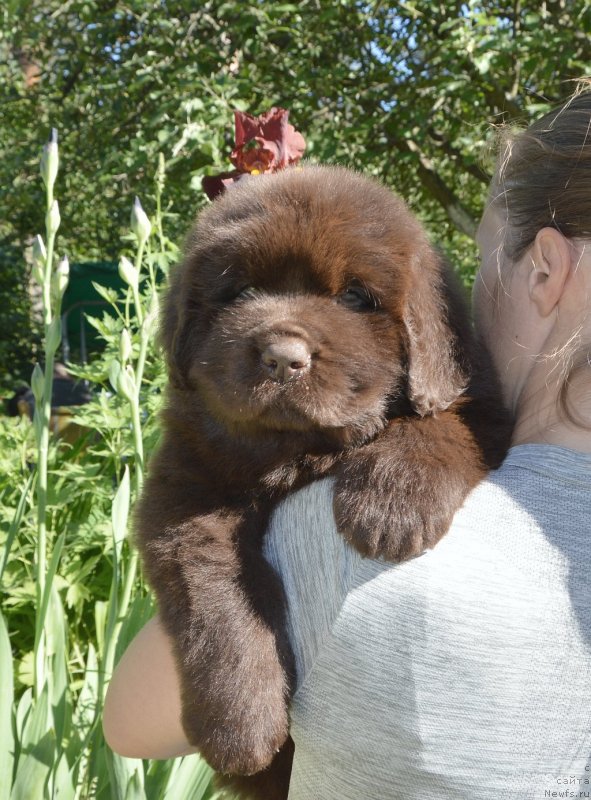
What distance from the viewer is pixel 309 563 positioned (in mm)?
1553

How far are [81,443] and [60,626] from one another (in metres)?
2.38

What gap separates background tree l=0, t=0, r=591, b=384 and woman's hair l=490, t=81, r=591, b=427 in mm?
3608

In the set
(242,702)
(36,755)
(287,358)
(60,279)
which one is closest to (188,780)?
(36,755)

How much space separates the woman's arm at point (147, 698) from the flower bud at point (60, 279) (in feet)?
3.18

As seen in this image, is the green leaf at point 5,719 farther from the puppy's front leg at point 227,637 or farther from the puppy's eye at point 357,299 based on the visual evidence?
the puppy's eye at point 357,299

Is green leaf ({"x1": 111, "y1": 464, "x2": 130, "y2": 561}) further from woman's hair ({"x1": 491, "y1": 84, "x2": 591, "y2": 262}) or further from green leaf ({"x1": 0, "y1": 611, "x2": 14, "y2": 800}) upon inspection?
woman's hair ({"x1": 491, "y1": 84, "x2": 591, "y2": 262})

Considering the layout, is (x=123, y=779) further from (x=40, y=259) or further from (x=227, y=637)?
(x=40, y=259)

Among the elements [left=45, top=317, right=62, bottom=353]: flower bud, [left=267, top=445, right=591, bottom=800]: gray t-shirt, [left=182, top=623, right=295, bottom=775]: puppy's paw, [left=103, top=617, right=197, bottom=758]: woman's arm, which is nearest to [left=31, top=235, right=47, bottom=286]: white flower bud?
[left=45, top=317, right=62, bottom=353]: flower bud

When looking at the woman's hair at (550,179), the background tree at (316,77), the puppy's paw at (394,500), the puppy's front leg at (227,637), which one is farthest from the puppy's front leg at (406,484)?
the background tree at (316,77)

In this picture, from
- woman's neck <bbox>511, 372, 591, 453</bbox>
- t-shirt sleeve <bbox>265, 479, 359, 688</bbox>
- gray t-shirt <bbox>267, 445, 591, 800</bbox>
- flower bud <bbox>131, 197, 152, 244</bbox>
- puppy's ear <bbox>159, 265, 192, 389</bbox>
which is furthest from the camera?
flower bud <bbox>131, 197, 152, 244</bbox>

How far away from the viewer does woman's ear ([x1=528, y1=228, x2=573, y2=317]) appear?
5.81 feet

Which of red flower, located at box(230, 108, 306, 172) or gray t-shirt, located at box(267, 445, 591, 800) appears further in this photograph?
red flower, located at box(230, 108, 306, 172)

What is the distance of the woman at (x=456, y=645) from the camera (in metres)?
1.33

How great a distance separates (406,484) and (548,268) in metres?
0.58
